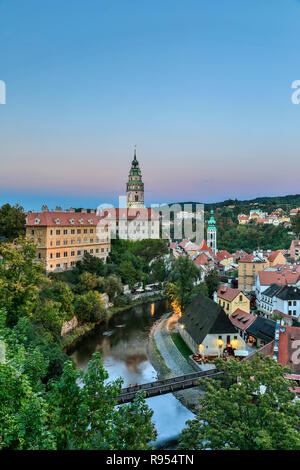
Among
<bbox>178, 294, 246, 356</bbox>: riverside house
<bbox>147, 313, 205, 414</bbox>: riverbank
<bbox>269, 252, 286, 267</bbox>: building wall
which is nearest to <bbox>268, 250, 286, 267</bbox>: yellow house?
<bbox>269, 252, 286, 267</bbox>: building wall

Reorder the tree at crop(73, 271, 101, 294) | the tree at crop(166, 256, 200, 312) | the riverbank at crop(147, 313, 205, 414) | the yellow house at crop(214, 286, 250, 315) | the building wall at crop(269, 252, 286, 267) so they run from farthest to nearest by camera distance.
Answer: the building wall at crop(269, 252, 286, 267), the tree at crop(73, 271, 101, 294), the tree at crop(166, 256, 200, 312), the yellow house at crop(214, 286, 250, 315), the riverbank at crop(147, 313, 205, 414)

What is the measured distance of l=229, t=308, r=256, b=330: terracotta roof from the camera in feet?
92.0

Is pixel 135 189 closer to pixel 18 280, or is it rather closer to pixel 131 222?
pixel 131 222

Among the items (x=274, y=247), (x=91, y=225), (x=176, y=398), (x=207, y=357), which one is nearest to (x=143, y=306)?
(x=91, y=225)

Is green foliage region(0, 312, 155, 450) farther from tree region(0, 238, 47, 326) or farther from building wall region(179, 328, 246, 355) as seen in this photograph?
building wall region(179, 328, 246, 355)

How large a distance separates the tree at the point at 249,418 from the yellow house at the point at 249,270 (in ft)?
109

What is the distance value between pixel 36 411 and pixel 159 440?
11737 millimetres

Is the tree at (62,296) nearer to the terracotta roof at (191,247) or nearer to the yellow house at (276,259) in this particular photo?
the yellow house at (276,259)

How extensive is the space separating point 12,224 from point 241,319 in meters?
29.7

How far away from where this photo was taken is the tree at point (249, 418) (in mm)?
8625

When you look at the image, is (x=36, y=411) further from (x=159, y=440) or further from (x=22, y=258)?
(x=22, y=258)

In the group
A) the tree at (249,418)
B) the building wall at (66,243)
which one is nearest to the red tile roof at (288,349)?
the tree at (249,418)

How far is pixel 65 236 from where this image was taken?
41.5m

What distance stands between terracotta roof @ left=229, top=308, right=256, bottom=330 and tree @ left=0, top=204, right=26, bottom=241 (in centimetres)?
2748
